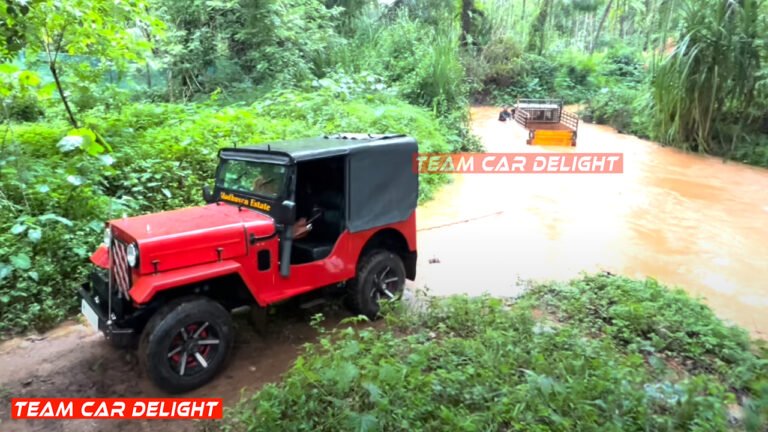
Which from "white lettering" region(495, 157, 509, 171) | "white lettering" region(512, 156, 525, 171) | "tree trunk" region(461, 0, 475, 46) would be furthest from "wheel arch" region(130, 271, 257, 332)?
"tree trunk" region(461, 0, 475, 46)

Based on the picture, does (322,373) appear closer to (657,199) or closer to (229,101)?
(657,199)

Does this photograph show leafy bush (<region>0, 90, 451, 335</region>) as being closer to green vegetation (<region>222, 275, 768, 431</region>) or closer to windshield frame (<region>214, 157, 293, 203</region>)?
windshield frame (<region>214, 157, 293, 203</region>)

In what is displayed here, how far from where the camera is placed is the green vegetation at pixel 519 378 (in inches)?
102

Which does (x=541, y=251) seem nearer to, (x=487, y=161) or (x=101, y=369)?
(x=101, y=369)

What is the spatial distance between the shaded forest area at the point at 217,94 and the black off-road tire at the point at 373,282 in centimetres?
227

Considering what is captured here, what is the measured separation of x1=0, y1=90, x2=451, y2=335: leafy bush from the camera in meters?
4.50

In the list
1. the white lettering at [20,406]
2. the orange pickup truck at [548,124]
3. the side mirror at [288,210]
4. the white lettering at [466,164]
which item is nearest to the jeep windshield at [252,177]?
the side mirror at [288,210]

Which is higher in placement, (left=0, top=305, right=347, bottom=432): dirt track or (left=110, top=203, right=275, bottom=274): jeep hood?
(left=110, top=203, right=275, bottom=274): jeep hood

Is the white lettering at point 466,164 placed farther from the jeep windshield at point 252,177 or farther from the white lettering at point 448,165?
the jeep windshield at point 252,177

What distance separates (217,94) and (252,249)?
9.13 meters

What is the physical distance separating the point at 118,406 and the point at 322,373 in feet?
4.69

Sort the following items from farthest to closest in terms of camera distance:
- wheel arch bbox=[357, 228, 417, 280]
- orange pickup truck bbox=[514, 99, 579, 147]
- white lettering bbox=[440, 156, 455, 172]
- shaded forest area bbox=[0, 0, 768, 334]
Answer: orange pickup truck bbox=[514, 99, 579, 147] → white lettering bbox=[440, 156, 455, 172] → shaded forest area bbox=[0, 0, 768, 334] → wheel arch bbox=[357, 228, 417, 280]

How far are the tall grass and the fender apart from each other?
13701mm

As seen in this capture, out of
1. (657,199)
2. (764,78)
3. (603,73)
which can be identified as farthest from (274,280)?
(603,73)
